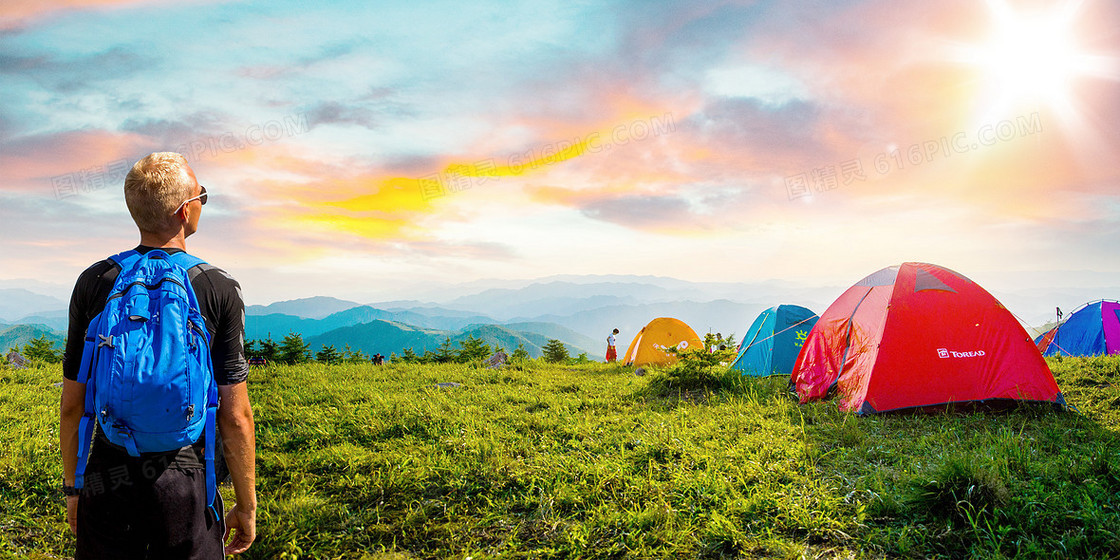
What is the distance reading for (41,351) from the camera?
16000 millimetres

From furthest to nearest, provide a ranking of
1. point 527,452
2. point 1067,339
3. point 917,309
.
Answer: point 1067,339 < point 917,309 < point 527,452

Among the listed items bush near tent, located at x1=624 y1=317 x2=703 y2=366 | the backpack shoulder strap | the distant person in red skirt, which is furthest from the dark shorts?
the distant person in red skirt

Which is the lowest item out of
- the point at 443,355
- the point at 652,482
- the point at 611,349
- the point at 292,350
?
the point at 611,349

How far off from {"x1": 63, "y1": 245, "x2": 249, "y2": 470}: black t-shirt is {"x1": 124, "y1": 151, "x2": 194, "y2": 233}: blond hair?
147 mm

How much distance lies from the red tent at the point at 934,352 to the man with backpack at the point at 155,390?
8.52m

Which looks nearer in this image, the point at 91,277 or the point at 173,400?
the point at 173,400

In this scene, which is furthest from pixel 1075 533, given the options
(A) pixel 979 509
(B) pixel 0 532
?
(B) pixel 0 532

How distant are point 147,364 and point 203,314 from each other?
32 cm

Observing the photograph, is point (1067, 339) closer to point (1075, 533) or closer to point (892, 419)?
point (892, 419)

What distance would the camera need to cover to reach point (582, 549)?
15.2ft

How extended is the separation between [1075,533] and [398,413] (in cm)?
759

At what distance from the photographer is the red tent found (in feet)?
27.7

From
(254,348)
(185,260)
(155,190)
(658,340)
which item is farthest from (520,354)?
(155,190)

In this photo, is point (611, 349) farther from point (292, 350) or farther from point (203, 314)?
point (203, 314)
